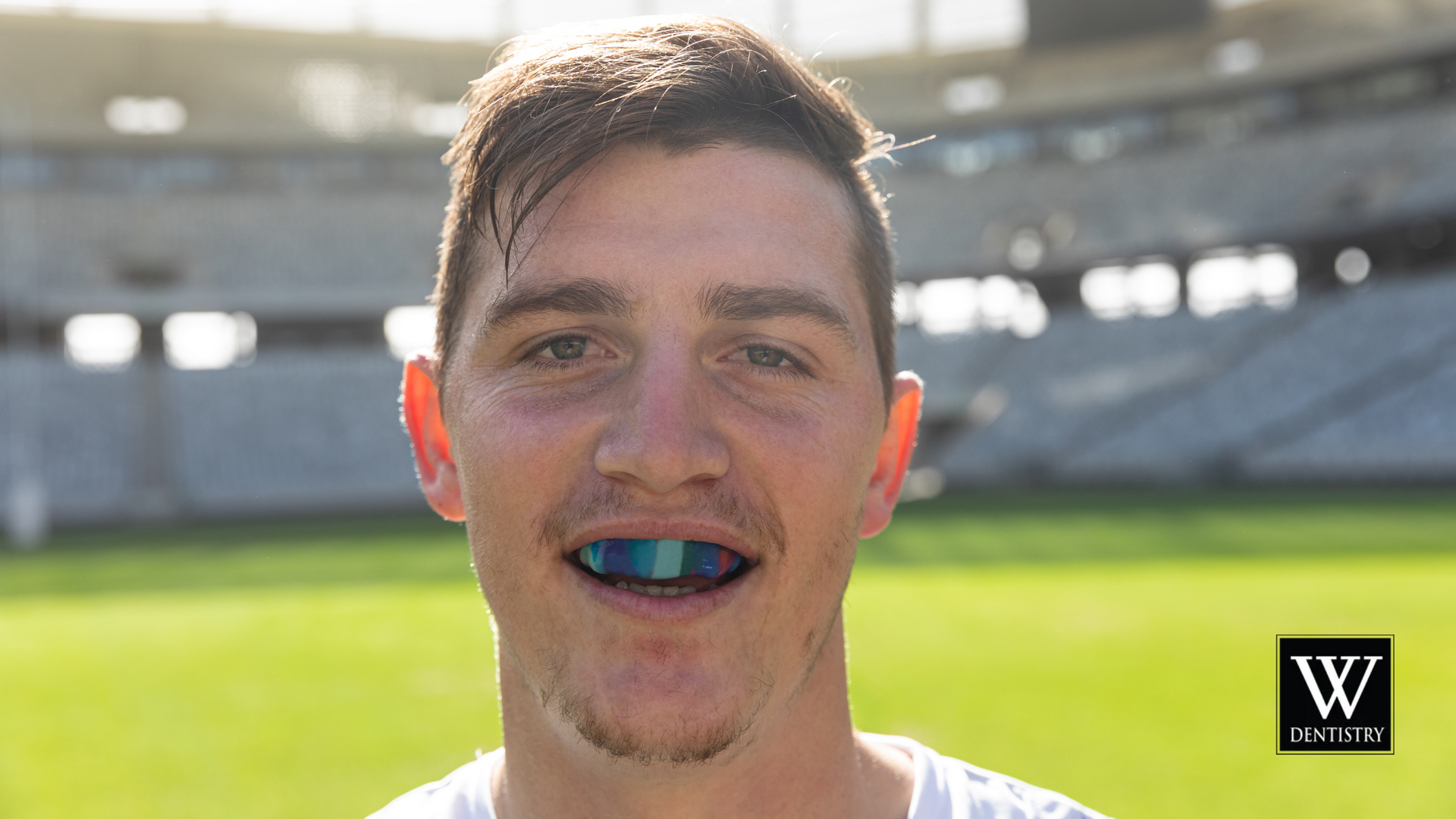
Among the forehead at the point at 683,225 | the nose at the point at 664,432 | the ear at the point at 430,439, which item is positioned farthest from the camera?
the ear at the point at 430,439

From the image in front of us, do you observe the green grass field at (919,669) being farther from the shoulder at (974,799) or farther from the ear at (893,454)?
the ear at (893,454)

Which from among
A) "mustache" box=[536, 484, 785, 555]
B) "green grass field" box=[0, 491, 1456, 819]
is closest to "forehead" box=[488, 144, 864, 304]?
"mustache" box=[536, 484, 785, 555]

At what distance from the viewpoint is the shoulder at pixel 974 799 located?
166 centimetres

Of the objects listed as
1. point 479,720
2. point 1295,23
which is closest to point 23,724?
point 479,720

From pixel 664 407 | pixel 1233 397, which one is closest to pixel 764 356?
pixel 664 407

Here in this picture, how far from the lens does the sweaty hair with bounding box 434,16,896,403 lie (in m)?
1.42

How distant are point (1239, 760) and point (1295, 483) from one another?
66.4 feet

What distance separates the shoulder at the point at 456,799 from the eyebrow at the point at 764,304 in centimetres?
92

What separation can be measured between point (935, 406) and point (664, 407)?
1183 inches

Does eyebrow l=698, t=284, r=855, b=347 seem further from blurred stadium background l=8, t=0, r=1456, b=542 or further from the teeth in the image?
blurred stadium background l=8, t=0, r=1456, b=542

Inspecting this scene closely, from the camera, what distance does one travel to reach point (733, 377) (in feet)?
4.51

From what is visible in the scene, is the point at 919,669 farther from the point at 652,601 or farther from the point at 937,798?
the point at 652,601

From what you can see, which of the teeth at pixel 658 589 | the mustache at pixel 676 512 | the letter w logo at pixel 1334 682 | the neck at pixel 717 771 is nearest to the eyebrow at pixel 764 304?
the mustache at pixel 676 512

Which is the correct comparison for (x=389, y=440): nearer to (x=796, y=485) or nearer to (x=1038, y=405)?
(x=1038, y=405)
